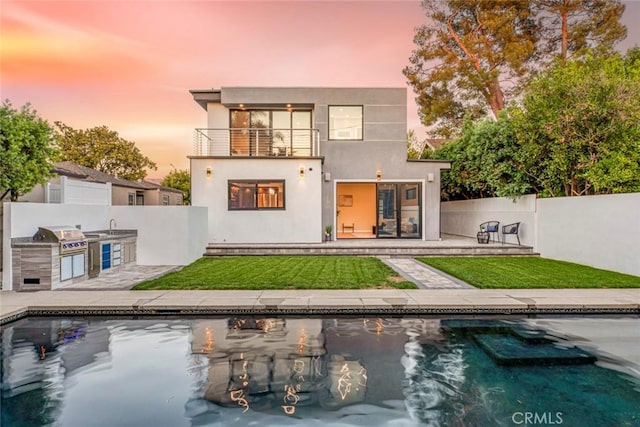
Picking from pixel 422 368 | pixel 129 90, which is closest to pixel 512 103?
pixel 422 368

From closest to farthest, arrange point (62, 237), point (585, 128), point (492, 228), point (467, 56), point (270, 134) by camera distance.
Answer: point (62, 237)
point (585, 128)
point (492, 228)
point (270, 134)
point (467, 56)

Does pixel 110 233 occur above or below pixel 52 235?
below

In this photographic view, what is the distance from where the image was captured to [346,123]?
13.5 metres

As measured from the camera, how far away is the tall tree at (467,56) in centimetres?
1838

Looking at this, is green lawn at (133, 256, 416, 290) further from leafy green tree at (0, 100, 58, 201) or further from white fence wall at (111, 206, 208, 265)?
leafy green tree at (0, 100, 58, 201)

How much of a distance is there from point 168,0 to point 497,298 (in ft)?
43.9

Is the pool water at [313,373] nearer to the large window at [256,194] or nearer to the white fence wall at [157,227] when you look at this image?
the white fence wall at [157,227]

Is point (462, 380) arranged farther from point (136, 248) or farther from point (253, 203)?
point (253, 203)

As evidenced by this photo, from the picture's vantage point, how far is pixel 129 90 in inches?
680

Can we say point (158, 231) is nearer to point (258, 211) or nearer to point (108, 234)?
point (108, 234)

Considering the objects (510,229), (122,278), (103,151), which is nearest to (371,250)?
(510,229)

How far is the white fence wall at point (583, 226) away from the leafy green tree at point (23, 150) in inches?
519

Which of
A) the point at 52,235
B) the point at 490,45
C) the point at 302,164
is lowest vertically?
the point at 52,235

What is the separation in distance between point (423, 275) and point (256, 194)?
6754 mm
